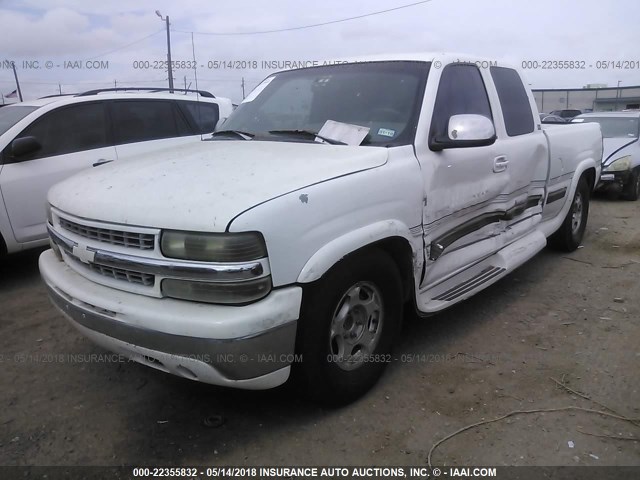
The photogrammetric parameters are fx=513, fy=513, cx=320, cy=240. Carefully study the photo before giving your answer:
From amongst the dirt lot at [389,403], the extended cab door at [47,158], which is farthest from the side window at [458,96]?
the extended cab door at [47,158]

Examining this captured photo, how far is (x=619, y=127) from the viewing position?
32.9ft

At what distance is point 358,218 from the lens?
8.23ft

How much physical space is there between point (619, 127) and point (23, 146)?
10.2m

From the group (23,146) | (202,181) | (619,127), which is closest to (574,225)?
(202,181)

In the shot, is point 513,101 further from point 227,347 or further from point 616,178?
point 616,178

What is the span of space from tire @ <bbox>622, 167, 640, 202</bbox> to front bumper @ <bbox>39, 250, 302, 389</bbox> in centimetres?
856

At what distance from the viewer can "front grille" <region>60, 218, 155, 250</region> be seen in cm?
226

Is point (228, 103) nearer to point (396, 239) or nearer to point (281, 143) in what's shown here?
point (281, 143)

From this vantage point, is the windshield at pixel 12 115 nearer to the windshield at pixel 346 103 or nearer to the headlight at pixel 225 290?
the windshield at pixel 346 103

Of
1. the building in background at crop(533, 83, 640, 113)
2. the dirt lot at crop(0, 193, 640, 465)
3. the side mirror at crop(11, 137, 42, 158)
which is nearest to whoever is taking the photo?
the dirt lot at crop(0, 193, 640, 465)

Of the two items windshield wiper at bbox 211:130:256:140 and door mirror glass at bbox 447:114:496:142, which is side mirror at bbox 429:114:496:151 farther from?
windshield wiper at bbox 211:130:256:140

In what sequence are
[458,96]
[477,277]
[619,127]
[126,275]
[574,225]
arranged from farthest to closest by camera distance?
Result: [619,127] < [574,225] < [477,277] < [458,96] < [126,275]

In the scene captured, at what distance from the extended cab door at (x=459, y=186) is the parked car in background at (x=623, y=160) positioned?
5601 millimetres

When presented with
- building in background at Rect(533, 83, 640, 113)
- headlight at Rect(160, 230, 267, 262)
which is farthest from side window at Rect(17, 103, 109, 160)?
building in background at Rect(533, 83, 640, 113)
